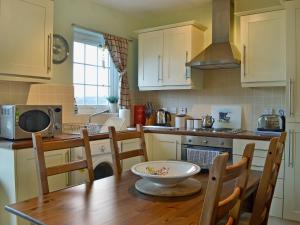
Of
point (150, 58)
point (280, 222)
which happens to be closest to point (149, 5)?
point (150, 58)

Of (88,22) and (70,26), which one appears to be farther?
(88,22)

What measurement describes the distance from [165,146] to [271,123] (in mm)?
1203

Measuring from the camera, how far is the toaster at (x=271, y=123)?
3152 mm

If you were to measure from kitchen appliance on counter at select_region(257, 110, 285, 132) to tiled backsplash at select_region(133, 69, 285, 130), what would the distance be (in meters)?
0.18

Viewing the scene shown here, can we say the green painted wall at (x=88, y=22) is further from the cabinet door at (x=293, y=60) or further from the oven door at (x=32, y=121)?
the cabinet door at (x=293, y=60)

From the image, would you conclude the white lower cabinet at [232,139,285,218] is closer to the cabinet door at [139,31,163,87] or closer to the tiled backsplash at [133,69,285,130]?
the tiled backsplash at [133,69,285,130]

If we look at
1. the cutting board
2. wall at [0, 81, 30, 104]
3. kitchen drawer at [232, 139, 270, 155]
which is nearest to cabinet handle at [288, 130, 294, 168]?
kitchen drawer at [232, 139, 270, 155]

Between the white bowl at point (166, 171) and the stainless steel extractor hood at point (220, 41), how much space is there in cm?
185

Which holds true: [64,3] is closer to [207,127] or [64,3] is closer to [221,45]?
[221,45]

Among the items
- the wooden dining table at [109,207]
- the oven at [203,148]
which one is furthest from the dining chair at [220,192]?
the oven at [203,148]

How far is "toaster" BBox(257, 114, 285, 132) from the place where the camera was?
3152 mm

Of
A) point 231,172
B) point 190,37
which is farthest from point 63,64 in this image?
point 231,172

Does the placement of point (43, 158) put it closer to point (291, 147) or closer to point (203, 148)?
point (203, 148)

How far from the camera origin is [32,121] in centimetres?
254
